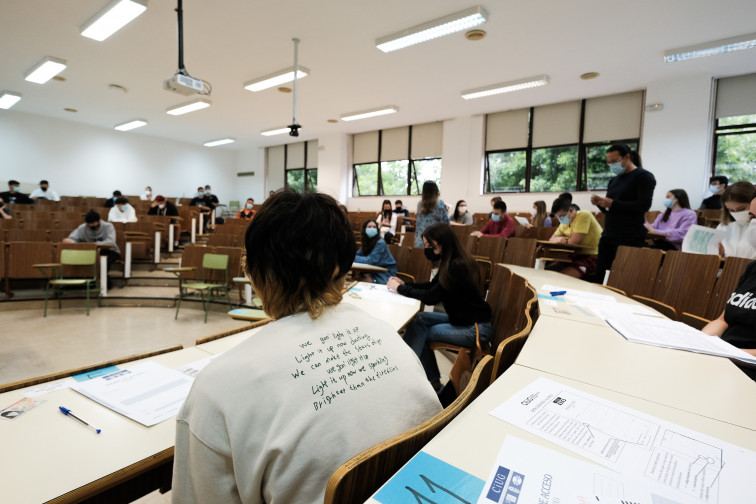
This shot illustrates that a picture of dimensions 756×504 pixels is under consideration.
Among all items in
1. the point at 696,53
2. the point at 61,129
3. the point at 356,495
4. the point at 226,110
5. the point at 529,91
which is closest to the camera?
the point at 356,495

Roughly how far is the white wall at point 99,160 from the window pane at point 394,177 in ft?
24.6

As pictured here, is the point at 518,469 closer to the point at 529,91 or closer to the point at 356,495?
the point at 356,495

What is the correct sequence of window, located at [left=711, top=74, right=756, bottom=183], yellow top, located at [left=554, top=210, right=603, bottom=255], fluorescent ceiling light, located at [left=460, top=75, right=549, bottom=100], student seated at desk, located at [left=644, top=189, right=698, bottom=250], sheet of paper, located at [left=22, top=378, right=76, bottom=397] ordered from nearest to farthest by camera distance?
sheet of paper, located at [left=22, top=378, right=76, bottom=397], yellow top, located at [left=554, top=210, right=603, bottom=255], student seated at desk, located at [left=644, top=189, right=698, bottom=250], window, located at [left=711, top=74, right=756, bottom=183], fluorescent ceiling light, located at [left=460, top=75, right=549, bottom=100]

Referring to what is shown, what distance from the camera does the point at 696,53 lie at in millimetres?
4957

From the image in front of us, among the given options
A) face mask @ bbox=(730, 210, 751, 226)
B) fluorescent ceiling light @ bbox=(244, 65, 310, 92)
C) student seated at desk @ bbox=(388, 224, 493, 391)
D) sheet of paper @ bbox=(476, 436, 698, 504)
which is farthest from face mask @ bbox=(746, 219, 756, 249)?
fluorescent ceiling light @ bbox=(244, 65, 310, 92)

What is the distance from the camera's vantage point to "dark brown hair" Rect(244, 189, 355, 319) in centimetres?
79

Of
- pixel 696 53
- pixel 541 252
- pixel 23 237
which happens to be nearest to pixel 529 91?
pixel 696 53

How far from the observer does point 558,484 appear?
0.56 metres

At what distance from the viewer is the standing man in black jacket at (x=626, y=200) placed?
9.53ft

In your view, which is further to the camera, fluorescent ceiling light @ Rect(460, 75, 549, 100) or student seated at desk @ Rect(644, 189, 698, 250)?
fluorescent ceiling light @ Rect(460, 75, 549, 100)

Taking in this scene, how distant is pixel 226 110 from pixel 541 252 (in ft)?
26.0

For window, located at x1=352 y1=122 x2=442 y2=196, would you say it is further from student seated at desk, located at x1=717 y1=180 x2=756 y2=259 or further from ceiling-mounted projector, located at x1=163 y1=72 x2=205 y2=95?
student seated at desk, located at x1=717 y1=180 x2=756 y2=259

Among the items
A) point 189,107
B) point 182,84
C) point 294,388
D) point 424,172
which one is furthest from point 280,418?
point 424,172

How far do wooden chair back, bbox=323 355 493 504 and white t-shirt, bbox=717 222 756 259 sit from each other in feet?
10.3
